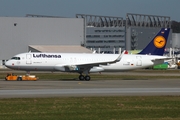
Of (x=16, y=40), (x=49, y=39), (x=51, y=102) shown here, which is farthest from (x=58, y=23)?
(x=51, y=102)

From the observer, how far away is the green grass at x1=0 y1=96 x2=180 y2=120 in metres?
18.7

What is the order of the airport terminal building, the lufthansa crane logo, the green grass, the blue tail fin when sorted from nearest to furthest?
the green grass → the blue tail fin → the lufthansa crane logo → the airport terminal building

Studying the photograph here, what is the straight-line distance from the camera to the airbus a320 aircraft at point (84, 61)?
49.6 metres

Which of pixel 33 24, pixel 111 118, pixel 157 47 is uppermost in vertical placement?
pixel 33 24

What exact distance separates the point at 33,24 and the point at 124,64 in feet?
178

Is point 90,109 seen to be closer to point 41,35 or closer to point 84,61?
point 84,61

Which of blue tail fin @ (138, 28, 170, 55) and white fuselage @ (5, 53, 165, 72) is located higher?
blue tail fin @ (138, 28, 170, 55)

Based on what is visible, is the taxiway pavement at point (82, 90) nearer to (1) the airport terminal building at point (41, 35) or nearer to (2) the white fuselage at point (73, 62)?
(2) the white fuselage at point (73, 62)

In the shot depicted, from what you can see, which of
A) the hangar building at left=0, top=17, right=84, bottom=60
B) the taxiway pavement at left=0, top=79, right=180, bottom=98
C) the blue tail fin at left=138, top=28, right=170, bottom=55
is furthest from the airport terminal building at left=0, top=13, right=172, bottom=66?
the taxiway pavement at left=0, top=79, right=180, bottom=98

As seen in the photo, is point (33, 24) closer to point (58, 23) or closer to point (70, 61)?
point (58, 23)

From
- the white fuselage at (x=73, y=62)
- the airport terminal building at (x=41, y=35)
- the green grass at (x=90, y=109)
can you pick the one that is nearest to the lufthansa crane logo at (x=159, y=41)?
the white fuselage at (x=73, y=62)

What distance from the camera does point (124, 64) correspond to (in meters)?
53.6

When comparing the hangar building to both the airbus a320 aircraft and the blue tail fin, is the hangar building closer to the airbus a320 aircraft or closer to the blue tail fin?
the blue tail fin

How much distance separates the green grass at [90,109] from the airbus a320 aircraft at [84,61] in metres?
24.3
